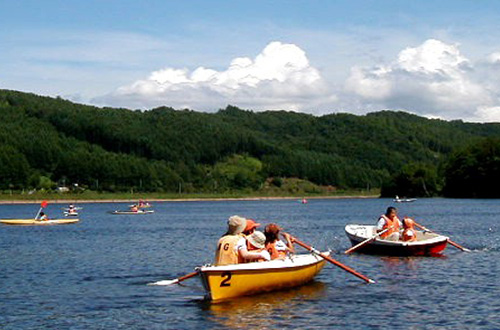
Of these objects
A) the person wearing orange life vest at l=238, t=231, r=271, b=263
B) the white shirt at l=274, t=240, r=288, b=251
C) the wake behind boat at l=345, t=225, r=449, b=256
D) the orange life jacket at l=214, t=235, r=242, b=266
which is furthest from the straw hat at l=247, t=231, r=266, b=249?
the wake behind boat at l=345, t=225, r=449, b=256

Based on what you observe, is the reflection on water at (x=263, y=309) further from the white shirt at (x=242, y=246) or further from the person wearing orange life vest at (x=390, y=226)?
the person wearing orange life vest at (x=390, y=226)

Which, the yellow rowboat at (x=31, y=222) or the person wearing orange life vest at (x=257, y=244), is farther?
the yellow rowboat at (x=31, y=222)

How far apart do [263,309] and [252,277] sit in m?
1.11

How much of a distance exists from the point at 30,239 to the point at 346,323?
42028 mm

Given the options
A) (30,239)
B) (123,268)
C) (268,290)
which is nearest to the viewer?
(268,290)

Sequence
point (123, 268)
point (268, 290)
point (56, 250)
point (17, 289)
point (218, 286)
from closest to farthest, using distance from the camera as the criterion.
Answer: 1. point (218, 286)
2. point (268, 290)
3. point (17, 289)
4. point (123, 268)
5. point (56, 250)

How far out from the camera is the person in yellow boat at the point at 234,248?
79.7ft

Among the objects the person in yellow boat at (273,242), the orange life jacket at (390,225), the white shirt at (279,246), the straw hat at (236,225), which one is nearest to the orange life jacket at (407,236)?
the orange life jacket at (390,225)

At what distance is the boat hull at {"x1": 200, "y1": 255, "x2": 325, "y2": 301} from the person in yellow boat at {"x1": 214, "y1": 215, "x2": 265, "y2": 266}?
331mm

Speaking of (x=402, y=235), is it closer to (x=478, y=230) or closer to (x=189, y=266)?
→ (x=189, y=266)

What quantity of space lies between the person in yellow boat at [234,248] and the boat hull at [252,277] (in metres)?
0.33

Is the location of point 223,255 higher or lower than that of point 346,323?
higher

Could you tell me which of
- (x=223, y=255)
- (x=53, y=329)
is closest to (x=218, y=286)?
(x=223, y=255)

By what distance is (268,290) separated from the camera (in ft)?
85.9
